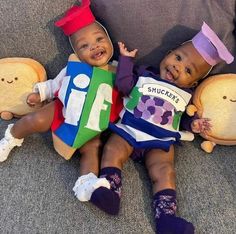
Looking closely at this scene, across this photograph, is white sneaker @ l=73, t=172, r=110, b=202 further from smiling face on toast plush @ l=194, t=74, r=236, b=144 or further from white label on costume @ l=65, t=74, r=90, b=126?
smiling face on toast plush @ l=194, t=74, r=236, b=144

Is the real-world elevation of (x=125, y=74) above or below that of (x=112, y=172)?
above

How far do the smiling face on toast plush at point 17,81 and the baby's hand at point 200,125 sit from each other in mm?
600

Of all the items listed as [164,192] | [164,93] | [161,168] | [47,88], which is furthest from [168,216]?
[47,88]

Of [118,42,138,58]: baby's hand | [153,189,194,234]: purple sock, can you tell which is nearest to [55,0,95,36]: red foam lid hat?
[118,42,138,58]: baby's hand

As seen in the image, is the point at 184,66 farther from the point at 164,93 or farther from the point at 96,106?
the point at 96,106

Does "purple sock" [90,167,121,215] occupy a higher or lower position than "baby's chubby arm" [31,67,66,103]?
lower

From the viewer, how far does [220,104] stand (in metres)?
1.55

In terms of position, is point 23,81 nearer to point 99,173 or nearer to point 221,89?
point 99,173

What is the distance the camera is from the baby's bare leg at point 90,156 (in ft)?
4.80

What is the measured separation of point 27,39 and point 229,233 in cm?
101

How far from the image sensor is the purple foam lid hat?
1425 millimetres

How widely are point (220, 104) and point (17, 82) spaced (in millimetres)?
767

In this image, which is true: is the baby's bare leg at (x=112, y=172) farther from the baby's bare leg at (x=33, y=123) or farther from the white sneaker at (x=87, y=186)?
the baby's bare leg at (x=33, y=123)

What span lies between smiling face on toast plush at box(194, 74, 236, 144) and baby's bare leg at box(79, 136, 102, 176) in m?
0.39
